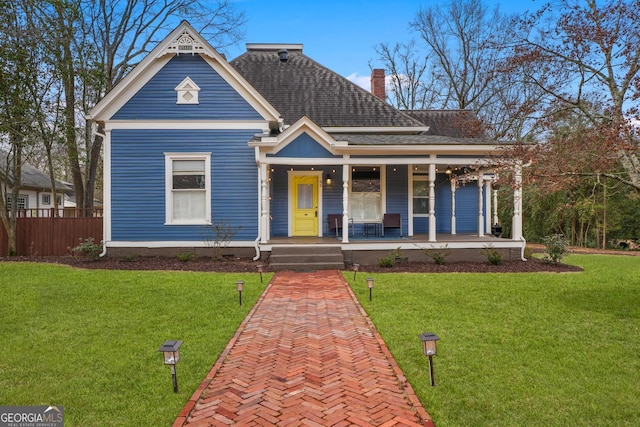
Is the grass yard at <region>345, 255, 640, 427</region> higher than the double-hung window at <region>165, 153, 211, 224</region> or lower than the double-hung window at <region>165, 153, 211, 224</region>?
lower

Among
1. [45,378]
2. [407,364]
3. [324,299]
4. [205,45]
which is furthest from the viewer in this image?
[205,45]

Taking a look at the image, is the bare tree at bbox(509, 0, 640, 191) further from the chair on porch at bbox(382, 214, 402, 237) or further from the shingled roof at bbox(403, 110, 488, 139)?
the shingled roof at bbox(403, 110, 488, 139)

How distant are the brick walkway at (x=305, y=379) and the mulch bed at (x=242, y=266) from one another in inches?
181

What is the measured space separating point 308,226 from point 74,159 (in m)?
10.1

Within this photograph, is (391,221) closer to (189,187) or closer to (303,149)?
(303,149)

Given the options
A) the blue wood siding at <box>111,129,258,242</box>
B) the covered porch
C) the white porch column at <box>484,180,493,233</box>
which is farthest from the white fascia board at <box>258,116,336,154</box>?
the white porch column at <box>484,180,493,233</box>

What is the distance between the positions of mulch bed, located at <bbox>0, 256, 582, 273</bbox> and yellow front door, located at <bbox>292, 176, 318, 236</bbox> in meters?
2.72

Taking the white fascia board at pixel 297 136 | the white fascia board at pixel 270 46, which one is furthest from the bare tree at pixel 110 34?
the white fascia board at pixel 297 136

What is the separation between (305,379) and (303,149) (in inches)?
334

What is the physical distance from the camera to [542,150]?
21.9 feet

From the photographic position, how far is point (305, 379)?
12.8ft

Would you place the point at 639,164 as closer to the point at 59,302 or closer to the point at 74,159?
the point at 59,302

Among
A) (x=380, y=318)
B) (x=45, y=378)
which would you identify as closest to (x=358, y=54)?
(x=380, y=318)

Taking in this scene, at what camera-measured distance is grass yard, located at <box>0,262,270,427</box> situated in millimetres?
3488
